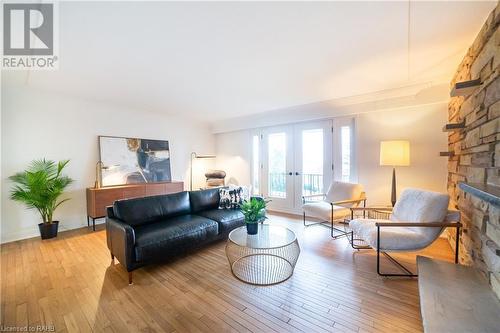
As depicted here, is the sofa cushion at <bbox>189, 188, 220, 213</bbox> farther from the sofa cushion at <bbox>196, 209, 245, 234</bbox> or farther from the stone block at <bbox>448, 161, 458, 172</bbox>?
the stone block at <bbox>448, 161, 458, 172</bbox>

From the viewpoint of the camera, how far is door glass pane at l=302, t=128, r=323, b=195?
14.6ft

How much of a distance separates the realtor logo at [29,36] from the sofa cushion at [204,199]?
2.34 m

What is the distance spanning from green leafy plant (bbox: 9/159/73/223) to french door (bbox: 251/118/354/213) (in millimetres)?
3850

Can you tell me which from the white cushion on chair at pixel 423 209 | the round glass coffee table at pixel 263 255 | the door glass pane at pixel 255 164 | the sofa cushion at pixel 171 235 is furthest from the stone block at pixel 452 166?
the door glass pane at pixel 255 164

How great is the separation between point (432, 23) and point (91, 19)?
291cm

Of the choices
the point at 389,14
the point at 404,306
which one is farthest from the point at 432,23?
the point at 404,306

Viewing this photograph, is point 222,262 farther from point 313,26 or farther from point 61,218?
point 61,218

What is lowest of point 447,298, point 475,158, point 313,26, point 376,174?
point 447,298

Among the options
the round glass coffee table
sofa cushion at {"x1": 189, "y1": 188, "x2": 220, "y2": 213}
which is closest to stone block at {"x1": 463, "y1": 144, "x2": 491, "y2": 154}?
the round glass coffee table

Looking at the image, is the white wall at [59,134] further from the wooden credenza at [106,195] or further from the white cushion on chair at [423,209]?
the white cushion on chair at [423,209]

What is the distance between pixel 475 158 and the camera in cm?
197

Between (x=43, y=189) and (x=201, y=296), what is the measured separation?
3.08m

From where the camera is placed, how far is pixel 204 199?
3.36m

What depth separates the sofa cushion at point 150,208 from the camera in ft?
8.17
